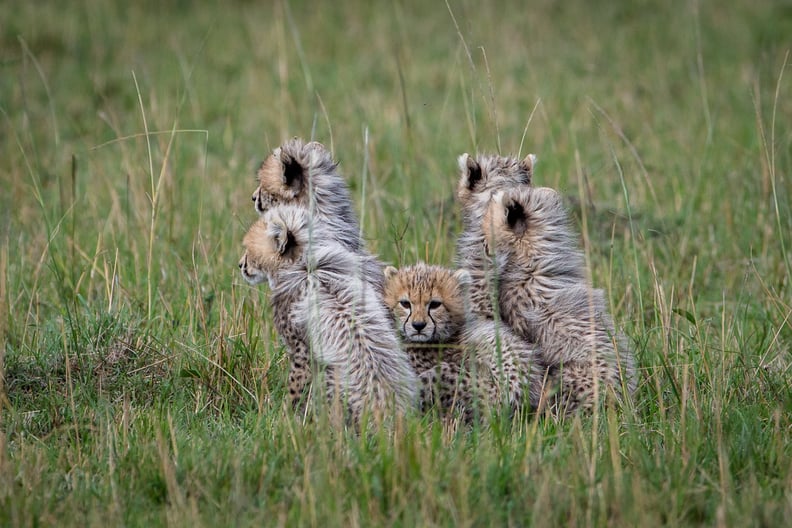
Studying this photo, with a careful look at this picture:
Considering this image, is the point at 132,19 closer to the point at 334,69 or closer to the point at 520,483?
the point at 334,69

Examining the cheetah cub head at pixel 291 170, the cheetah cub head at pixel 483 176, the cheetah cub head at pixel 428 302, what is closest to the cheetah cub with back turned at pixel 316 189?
the cheetah cub head at pixel 291 170

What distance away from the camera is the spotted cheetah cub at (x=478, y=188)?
4521 millimetres

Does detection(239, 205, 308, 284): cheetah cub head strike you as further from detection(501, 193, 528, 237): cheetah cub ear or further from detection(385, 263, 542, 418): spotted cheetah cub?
detection(501, 193, 528, 237): cheetah cub ear

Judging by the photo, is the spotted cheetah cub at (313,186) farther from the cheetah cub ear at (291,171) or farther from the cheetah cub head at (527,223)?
the cheetah cub head at (527,223)

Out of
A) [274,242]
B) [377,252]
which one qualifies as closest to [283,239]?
[274,242]

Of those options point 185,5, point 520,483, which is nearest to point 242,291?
point 520,483

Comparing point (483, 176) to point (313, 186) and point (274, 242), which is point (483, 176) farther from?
point (274, 242)

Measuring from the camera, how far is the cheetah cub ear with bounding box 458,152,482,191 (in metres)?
4.70

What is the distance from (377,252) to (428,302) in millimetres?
1798

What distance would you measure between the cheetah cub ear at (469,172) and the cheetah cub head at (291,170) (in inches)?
23.8

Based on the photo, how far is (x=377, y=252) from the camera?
5.98 metres

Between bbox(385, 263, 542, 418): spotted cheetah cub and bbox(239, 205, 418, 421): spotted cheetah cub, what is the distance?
0.12m

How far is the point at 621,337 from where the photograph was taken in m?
4.32

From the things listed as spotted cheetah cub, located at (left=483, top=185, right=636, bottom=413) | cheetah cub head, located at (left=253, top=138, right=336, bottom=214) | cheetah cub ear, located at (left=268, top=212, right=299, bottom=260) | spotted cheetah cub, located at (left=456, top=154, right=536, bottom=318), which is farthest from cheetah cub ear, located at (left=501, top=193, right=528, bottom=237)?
cheetah cub ear, located at (left=268, top=212, right=299, bottom=260)
